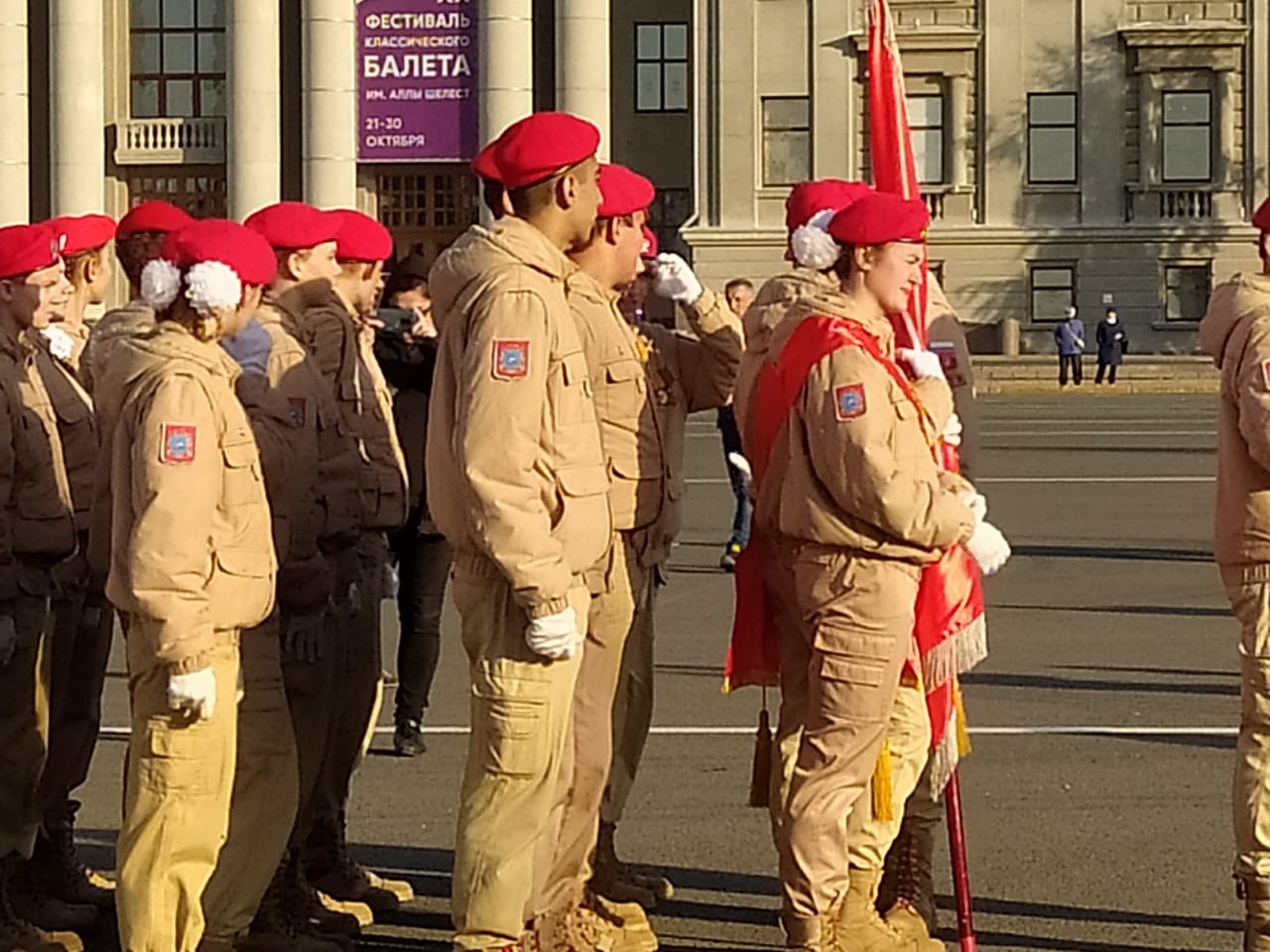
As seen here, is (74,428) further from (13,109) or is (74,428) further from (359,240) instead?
(13,109)

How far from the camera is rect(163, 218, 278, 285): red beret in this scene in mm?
6707

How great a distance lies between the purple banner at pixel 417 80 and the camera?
186ft

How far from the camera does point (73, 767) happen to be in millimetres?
8062

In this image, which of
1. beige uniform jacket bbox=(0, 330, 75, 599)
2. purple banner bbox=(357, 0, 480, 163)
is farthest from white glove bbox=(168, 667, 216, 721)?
purple banner bbox=(357, 0, 480, 163)

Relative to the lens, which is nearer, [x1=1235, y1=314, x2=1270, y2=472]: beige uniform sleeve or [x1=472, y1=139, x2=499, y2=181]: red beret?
[x1=472, y1=139, x2=499, y2=181]: red beret

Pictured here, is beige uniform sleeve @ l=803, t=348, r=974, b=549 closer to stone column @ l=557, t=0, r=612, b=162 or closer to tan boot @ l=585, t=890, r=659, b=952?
tan boot @ l=585, t=890, r=659, b=952

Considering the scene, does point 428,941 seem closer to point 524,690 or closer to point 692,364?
point 524,690

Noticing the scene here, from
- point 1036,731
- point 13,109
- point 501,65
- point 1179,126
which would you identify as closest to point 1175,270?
point 1179,126

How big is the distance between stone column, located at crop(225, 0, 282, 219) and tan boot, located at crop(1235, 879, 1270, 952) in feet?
174

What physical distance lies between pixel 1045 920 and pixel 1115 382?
4016 centimetres

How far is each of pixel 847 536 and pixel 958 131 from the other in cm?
5047

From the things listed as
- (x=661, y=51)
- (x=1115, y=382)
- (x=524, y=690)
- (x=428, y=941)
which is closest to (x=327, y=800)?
(x=428, y=941)

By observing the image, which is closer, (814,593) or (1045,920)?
(814,593)

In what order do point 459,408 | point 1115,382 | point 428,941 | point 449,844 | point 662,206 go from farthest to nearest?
point 662,206 → point 1115,382 → point 449,844 → point 428,941 → point 459,408
